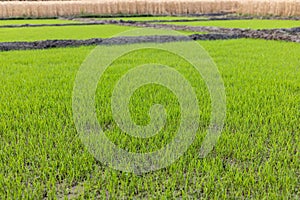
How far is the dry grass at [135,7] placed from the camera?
1939 centimetres

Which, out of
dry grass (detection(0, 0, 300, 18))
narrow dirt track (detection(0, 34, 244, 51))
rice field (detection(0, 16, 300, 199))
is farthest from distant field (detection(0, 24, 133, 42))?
dry grass (detection(0, 0, 300, 18))

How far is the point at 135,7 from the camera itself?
22.5 metres

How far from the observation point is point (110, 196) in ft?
6.10

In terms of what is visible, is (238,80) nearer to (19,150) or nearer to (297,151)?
(297,151)

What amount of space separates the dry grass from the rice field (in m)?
15.4

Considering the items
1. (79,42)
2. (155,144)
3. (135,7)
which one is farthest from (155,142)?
(135,7)

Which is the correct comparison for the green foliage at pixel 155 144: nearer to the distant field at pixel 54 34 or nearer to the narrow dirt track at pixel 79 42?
the narrow dirt track at pixel 79 42

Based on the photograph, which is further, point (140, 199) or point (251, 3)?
point (251, 3)

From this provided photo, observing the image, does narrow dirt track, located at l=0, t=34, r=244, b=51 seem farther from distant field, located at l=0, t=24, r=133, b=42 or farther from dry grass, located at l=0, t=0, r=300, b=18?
dry grass, located at l=0, t=0, r=300, b=18

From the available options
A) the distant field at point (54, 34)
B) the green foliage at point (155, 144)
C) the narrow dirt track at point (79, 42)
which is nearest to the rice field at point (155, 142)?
the green foliage at point (155, 144)

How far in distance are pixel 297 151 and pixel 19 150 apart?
1.87 m

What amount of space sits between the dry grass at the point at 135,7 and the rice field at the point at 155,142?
15.4 metres

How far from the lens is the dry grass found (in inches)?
763

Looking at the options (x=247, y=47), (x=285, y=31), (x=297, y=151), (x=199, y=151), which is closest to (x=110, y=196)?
(x=199, y=151)
